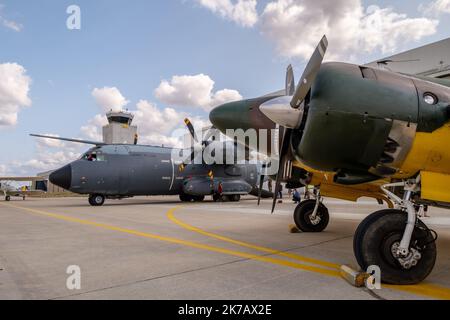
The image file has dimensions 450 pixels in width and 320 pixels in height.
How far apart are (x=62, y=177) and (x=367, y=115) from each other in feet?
51.1

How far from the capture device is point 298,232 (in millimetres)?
7715

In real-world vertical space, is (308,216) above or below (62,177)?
below

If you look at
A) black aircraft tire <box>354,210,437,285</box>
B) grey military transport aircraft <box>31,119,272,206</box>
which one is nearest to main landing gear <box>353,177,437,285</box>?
black aircraft tire <box>354,210,437,285</box>

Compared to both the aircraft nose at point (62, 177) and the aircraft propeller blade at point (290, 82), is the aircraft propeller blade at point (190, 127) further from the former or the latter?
the aircraft propeller blade at point (290, 82)

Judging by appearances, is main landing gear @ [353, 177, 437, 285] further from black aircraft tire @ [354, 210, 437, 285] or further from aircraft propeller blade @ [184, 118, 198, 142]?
aircraft propeller blade @ [184, 118, 198, 142]

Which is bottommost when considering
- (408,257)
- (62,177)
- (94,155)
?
(408,257)

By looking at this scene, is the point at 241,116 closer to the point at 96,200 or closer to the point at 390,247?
the point at 390,247

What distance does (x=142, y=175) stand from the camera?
18.1m

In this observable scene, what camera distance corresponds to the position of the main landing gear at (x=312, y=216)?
7.82m

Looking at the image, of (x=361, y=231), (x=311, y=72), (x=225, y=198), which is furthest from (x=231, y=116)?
(x=225, y=198)

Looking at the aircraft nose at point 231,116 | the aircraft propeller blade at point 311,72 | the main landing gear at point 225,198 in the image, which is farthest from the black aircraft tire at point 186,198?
the aircraft propeller blade at point 311,72

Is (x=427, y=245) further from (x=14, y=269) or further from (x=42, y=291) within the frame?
(x=14, y=269)
